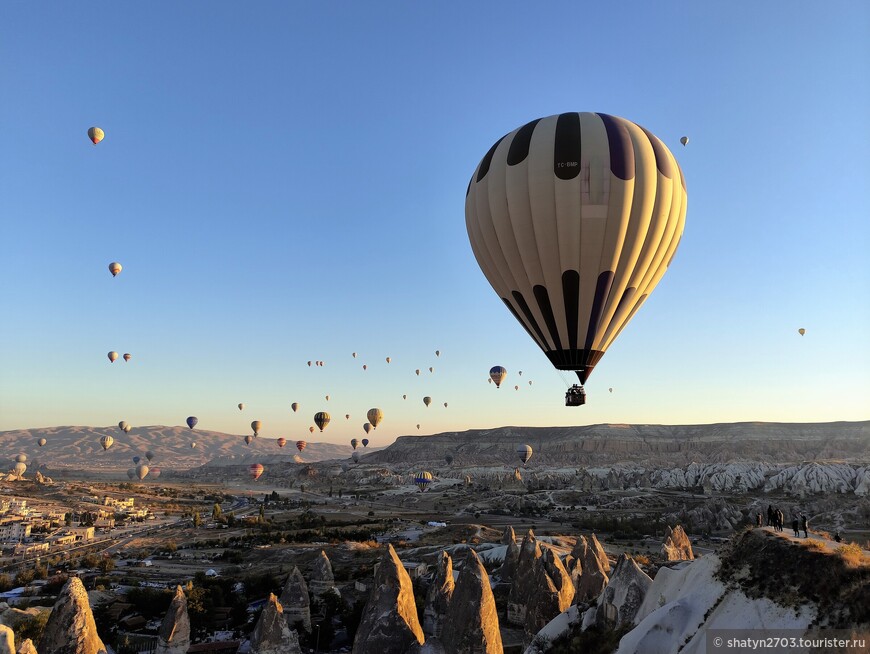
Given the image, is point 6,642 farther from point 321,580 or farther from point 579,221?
point 579,221

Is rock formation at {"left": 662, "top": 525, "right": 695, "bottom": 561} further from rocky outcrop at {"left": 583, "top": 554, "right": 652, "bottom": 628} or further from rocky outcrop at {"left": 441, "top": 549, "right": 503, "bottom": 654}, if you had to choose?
rocky outcrop at {"left": 441, "top": 549, "right": 503, "bottom": 654}

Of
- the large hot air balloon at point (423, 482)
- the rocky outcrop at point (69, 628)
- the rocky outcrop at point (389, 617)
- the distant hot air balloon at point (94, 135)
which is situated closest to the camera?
the rocky outcrop at point (69, 628)

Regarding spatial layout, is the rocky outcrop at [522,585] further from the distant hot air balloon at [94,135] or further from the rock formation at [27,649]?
the distant hot air balloon at [94,135]

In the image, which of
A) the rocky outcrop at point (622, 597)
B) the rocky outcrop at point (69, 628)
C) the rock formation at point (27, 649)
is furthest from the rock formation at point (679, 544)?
the rock formation at point (27, 649)

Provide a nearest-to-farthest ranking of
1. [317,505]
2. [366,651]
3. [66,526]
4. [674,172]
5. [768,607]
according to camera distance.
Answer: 1. [768,607]
2. [366,651]
3. [674,172]
4. [66,526]
5. [317,505]

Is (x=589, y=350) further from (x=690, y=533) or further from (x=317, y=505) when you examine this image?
(x=317, y=505)

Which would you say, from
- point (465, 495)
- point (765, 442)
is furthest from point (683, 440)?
point (465, 495)

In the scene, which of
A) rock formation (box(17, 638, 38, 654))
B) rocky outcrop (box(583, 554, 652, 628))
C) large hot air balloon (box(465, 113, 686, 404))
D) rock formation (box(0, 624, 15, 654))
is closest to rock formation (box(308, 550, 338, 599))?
large hot air balloon (box(465, 113, 686, 404))
